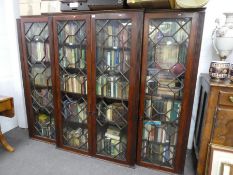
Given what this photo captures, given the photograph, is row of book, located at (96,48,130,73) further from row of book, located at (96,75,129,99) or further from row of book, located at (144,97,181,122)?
row of book, located at (144,97,181,122)

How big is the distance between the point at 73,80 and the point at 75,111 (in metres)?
0.39

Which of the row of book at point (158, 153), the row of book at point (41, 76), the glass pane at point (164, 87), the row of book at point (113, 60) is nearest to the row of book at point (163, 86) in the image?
the glass pane at point (164, 87)

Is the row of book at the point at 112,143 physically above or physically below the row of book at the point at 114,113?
below

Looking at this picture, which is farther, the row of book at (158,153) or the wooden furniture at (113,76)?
the row of book at (158,153)

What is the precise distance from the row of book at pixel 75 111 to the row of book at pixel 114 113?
22 centimetres

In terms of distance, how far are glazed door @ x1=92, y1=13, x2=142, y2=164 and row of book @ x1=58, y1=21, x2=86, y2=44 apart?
160mm

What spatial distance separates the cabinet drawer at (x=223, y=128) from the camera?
4.83 feet

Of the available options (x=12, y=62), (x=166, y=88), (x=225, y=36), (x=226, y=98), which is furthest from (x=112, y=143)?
(x=12, y=62)

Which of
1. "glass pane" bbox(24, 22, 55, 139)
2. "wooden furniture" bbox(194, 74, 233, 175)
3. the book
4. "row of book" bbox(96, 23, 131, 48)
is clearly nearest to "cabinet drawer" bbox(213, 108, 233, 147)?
"wooden furniture" bbox(194, 74, 233, 175)

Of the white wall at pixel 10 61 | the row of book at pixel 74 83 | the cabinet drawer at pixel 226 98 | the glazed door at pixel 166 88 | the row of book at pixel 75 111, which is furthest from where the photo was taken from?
the white wall at pixel 10 61

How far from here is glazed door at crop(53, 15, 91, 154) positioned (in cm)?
191

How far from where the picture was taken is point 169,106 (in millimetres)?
1839

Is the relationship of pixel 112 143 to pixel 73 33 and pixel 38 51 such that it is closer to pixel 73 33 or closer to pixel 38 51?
pixel 73 33

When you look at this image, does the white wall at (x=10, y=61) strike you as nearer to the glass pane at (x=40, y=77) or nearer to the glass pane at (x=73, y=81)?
the glass pane at (x=40, y=77)
